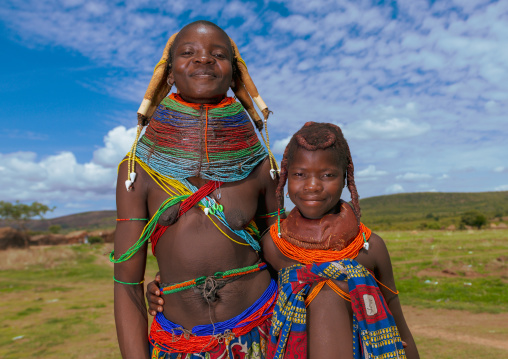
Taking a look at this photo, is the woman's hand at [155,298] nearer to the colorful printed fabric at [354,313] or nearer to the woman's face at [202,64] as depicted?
the colorful printed fabric at [354,313]

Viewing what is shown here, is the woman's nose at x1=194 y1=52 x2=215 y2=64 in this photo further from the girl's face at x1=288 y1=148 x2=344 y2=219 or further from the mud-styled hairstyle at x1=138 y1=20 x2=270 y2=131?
the girl's face at x1=288 y1=148 x2=344 y2=219

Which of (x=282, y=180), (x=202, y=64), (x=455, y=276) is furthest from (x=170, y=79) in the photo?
(x=455, y=276)

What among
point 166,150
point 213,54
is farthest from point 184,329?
point 213,54

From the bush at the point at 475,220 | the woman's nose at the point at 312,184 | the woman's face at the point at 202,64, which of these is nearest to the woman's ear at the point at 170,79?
the woman's face at the point at 202,64

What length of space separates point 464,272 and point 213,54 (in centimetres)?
1353

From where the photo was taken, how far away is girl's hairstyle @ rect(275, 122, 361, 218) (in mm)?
2189

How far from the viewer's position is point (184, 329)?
2215 mm

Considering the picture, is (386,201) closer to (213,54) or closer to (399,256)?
(399,256)

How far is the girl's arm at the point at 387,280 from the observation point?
90.4 inches

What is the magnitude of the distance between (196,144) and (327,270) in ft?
3.44

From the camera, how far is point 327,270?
2.11 m

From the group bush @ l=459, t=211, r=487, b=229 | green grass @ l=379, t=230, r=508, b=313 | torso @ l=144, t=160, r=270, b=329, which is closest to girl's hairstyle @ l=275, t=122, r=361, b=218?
torso @ l=144, t=160, r=270, b=329

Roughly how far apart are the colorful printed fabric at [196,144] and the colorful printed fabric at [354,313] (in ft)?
2.40

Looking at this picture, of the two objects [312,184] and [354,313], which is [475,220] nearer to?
[354,313]
